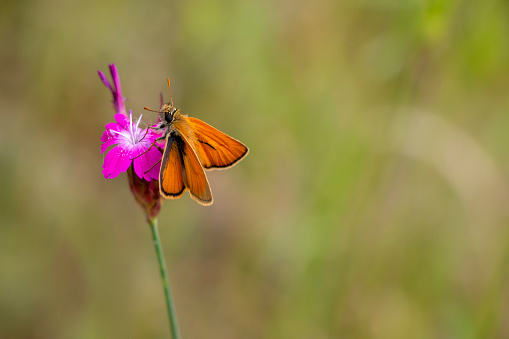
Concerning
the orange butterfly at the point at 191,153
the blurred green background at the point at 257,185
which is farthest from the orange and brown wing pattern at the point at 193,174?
the blurred green background at the point at 257,185

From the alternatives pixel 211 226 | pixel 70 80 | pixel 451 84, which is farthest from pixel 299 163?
pixel 70 80

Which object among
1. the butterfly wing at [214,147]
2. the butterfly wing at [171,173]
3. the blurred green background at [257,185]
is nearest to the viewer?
the butterfly wing at [171,173]

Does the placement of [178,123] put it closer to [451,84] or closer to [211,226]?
[211,226]

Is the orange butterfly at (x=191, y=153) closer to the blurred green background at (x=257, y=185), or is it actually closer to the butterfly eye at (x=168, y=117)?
the butterfly eye at (x=168, y=117)

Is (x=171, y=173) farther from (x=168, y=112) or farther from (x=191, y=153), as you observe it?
(x=168, y=112)

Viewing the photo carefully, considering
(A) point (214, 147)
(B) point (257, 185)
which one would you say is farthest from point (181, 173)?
(B) point (257, 185)

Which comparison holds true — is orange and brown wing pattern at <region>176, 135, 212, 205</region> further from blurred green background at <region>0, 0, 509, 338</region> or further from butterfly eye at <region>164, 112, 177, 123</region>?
blurred green background at <region>0, 0, 509, 338</region>

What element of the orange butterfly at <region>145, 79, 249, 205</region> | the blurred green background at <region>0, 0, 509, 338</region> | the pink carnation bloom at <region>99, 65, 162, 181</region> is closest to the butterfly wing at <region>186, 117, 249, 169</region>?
the orange butterfly at <region>145, 79, 249, 205</region>
